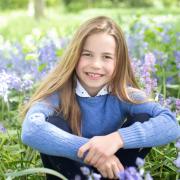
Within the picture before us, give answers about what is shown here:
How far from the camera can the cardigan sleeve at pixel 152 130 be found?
2094 millimetres

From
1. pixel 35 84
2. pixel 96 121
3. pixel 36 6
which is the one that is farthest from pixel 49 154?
pixel 36 6

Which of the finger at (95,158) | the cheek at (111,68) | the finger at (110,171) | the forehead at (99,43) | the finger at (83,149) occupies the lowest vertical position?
the finger at (110,171)

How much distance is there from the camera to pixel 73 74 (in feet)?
7.93

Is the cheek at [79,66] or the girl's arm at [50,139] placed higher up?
the cheek at [79,66]

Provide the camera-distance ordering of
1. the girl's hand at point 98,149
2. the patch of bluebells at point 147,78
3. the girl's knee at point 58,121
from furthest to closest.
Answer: the patch of bluebells at point 147,78, the girl's knee at point 58,121, the girl's hand at point 98,149

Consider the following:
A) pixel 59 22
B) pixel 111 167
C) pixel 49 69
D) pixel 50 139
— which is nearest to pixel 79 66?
pixel 50 139

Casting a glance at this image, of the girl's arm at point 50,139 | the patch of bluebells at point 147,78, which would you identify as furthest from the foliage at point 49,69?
the girl's arm at point 50,139

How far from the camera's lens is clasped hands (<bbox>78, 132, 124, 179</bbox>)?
2.02 metres

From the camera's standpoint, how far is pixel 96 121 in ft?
7.68

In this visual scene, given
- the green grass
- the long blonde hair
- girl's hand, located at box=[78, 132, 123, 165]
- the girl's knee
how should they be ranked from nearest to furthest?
girl's hand, located at box=[78, 132, 123, 165] → the girl's knee → the long blonde hair → the green grass

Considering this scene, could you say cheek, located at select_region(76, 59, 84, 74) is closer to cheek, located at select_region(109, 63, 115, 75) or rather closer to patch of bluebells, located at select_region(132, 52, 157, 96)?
cheek, located at select_region(109, 63, 115, 75)

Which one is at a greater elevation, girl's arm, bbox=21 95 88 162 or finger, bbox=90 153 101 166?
girl's arm, bbox=21 95 88 162

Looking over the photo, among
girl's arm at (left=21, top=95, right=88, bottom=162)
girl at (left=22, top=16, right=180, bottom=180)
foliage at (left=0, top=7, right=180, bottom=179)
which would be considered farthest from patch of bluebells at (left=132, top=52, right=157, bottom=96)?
girl's arm at (left=21, top=95, right=88, bottom=162)

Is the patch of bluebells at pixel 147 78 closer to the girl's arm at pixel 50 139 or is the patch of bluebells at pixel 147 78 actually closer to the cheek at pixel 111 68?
the cheek at pixel 111 68
